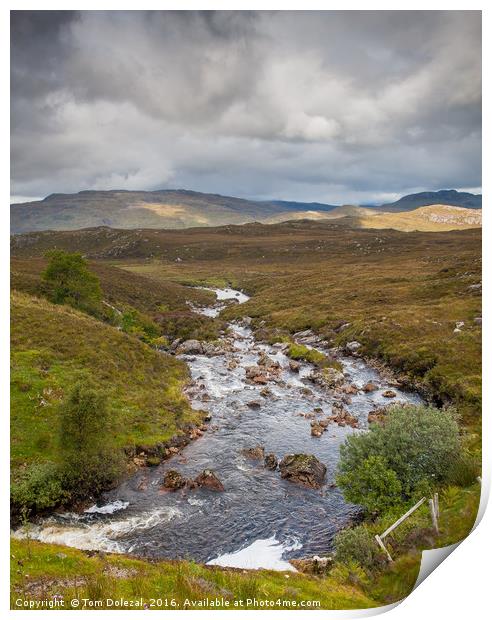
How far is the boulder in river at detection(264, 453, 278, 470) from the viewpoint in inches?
936

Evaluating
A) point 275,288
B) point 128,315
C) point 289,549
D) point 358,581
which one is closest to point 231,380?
point 128,315

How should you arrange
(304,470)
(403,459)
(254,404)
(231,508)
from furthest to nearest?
(254,404) → (304,470) → (231,508) → (403,459)

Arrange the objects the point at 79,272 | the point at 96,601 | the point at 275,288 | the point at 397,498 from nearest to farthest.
Answer: 1. the point at 96,601
2. the point at 397,498
3. the point at 79,272
4. the point at 275,288

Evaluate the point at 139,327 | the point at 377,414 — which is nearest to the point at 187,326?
the point at 139,327

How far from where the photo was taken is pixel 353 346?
4788cm

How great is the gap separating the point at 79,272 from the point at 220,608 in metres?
43.8

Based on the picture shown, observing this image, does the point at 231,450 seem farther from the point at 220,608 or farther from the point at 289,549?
the point at 220,608

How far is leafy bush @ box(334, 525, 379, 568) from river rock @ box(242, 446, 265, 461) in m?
9.92

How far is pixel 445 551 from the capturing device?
494 inches

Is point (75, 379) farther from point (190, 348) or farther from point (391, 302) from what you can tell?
point (391, 302)

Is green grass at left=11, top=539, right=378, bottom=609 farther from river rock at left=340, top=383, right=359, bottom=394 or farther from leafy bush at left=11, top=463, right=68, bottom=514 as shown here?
river rock at left=340, top=383, right=359, bottom=394

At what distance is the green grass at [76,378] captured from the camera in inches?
922

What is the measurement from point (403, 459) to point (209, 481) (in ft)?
32.7

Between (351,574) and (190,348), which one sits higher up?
(190,348)
